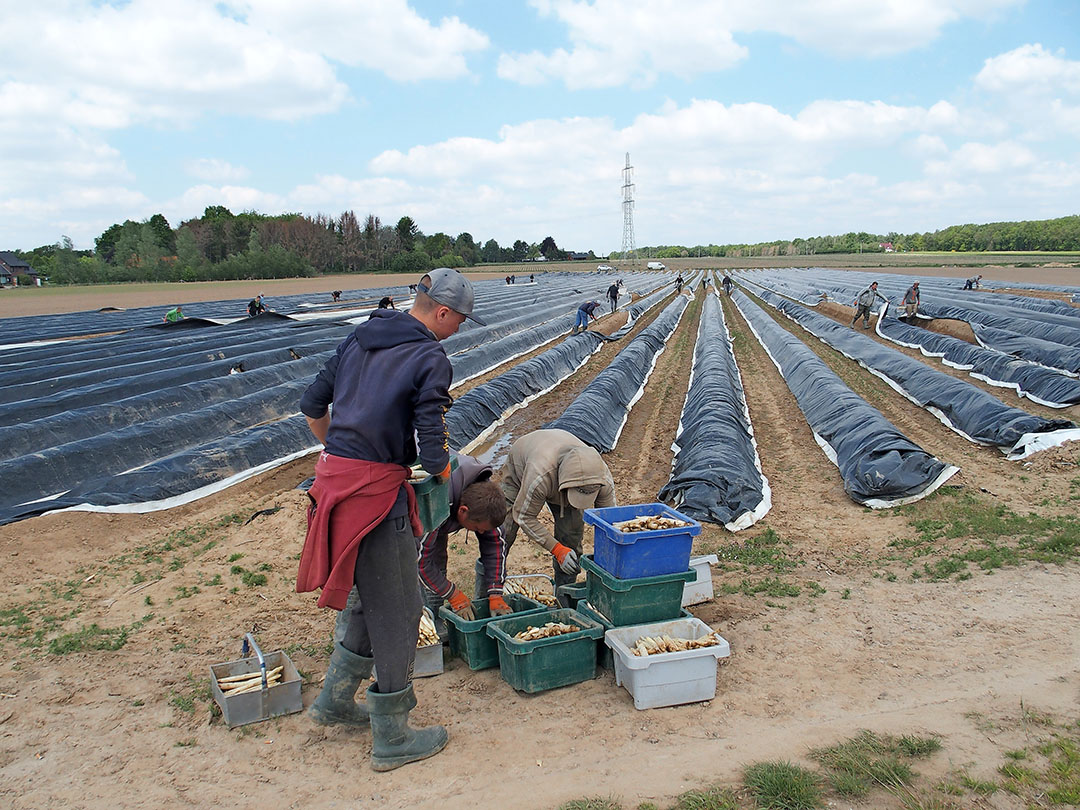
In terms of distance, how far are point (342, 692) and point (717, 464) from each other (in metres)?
5.65

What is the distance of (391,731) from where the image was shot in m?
3.24

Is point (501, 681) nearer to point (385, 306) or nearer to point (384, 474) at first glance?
Answer: point (384, 474)

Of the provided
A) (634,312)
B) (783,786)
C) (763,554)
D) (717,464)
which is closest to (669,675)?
(783,786)

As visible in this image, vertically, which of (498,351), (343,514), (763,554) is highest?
(343,514)

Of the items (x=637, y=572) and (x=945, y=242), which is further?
(x=945, y=242)

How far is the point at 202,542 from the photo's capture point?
22.9 feet

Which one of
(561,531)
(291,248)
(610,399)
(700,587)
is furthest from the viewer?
(291,248)

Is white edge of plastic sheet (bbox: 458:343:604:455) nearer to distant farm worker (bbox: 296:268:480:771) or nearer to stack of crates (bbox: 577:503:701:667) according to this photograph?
stack of crates (bbox: 577:503:701:667)

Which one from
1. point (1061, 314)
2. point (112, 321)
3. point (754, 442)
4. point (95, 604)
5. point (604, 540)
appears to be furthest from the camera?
point (112, 321)

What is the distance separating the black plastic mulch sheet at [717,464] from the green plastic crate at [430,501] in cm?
450

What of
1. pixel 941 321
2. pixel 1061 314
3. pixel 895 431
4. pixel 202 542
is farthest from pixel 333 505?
pixel 1061 314

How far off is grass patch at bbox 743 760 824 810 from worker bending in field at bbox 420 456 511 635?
1.83m

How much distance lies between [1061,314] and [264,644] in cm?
2428

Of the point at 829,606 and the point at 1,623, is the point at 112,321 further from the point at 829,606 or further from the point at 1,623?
the point at 829,606
